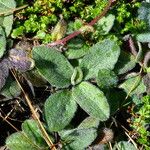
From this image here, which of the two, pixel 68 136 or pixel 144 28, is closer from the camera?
pixel 68 136

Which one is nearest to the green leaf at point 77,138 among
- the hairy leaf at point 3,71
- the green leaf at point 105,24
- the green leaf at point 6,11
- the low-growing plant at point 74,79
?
the low-growing plant at point 74,79

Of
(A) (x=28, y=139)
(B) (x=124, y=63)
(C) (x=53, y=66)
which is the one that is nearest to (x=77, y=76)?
(C) (x=53, y=66)

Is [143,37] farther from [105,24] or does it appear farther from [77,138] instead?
[77,138]

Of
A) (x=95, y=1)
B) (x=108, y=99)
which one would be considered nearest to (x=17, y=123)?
(x=108, y=99)

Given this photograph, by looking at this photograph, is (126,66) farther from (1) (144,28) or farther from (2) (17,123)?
(2) (17,123)

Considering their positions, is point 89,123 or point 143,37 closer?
point 89,123

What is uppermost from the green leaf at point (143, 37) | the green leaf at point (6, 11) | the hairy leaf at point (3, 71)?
the green leaf at point (6, 11)

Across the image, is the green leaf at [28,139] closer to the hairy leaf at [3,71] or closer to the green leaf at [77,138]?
the green leaf at [77,138]
